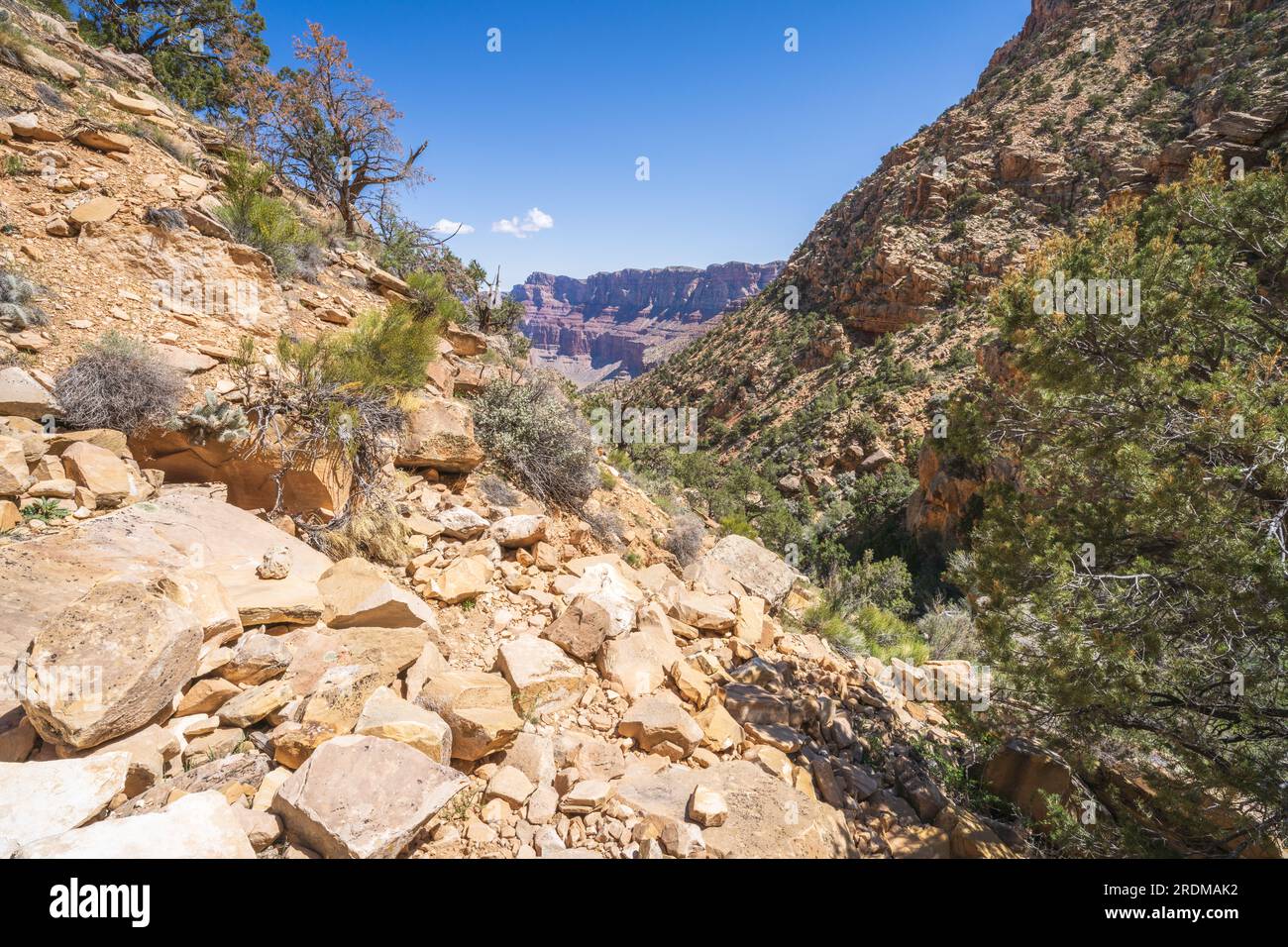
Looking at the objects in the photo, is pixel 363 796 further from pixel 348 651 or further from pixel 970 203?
pixel 970 203

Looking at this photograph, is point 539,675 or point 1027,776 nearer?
point 539,675

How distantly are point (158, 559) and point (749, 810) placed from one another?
3176 millimetres

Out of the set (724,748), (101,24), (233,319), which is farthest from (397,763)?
(101,24)

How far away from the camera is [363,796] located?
178cm

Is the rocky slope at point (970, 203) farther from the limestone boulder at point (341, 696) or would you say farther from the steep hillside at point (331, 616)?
the limestone boulder at point (341, 696)

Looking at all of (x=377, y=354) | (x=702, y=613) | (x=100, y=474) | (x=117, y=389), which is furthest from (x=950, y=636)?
(x=117, y=389)

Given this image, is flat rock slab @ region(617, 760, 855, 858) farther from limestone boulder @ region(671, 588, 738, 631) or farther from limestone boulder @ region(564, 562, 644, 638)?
limestone boulder @ region(671, 588, 738, 631)

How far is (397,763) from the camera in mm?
1919

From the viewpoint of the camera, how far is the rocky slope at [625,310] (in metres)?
139

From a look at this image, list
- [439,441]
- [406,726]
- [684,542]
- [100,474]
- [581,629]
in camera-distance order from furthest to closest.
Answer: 1. [684,542]
2. [439,441]
3. [581,629]
4. [100,474]
5. [406,726]

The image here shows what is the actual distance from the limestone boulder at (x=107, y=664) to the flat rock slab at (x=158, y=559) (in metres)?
0.34

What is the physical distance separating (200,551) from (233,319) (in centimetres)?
283

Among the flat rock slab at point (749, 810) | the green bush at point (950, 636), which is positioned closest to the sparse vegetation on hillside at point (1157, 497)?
the flat rock slab at point (749, 810)

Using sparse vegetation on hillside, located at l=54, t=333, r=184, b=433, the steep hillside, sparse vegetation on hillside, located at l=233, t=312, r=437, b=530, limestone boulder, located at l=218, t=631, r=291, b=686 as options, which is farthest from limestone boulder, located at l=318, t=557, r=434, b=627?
sparse vegetation on hillside, located at l=54, t=333, r=184, b=433
